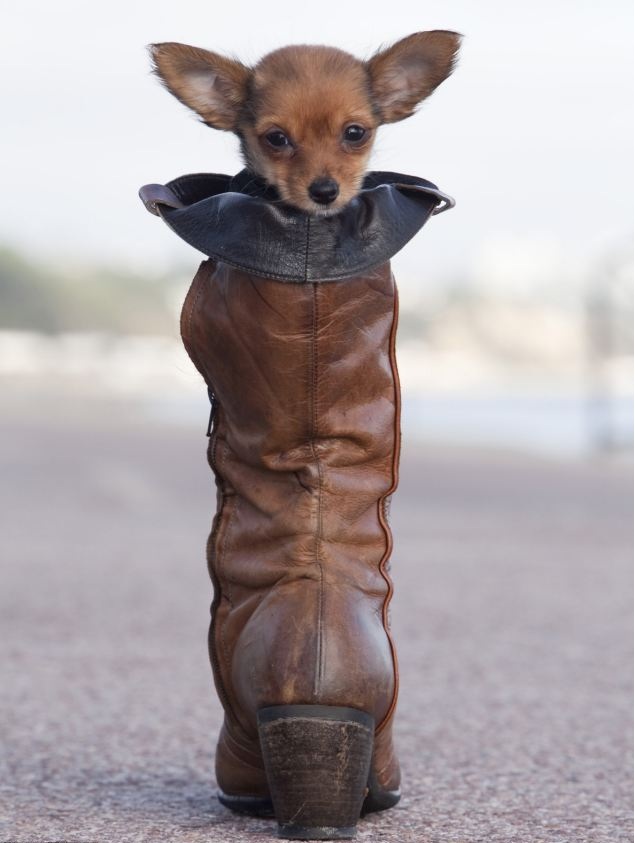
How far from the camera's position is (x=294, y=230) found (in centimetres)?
346

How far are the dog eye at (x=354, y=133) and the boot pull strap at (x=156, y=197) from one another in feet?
1.56

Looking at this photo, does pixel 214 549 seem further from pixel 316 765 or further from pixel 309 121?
pixel 309 121

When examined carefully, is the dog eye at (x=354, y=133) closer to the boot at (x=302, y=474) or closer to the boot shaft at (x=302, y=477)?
the boot at (x=302, y=474)

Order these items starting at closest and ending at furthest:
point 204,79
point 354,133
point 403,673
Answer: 1. point 354,133
2. point 204,79
3. point 403,673

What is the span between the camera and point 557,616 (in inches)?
336

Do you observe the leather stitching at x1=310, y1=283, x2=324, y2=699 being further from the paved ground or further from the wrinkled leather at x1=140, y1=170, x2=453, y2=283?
the paved ground

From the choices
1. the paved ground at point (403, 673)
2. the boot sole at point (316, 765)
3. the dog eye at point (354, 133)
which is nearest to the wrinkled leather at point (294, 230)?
the dog eye at point (354, 133)

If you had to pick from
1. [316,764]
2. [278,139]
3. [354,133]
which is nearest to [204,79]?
[278,139]

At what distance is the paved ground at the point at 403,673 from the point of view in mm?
3973

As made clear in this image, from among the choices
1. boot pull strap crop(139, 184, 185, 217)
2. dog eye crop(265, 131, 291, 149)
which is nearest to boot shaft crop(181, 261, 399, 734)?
boot pull strap crop(139, 184, 185, 217)

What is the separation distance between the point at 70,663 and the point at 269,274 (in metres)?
3.78

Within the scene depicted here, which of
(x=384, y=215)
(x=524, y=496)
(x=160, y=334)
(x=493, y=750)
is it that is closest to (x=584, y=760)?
(x=493, y=750)

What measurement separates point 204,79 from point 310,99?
12.8 inches

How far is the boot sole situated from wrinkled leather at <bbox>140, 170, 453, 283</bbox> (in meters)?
1.05
